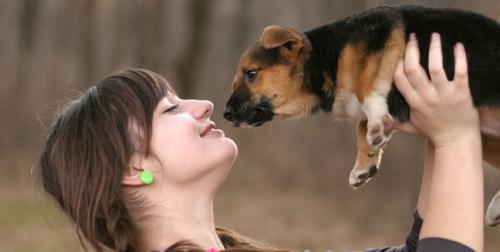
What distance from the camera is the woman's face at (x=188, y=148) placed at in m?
2.73

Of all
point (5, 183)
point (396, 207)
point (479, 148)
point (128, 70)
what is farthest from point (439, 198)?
point (5, 183)

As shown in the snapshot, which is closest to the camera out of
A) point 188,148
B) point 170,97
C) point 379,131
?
point 188,148

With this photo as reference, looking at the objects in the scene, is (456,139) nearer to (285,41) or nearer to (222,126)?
(285,41)

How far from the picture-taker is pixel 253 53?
3174mm

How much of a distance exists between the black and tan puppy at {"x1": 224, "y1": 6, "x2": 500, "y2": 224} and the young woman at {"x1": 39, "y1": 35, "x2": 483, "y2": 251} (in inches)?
3.5

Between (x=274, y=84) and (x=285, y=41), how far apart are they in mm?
159

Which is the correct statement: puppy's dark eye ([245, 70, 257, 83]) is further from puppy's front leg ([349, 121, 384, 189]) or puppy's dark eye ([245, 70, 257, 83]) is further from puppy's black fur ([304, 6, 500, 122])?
puppy's front leg ([349, 121, 384, 189])

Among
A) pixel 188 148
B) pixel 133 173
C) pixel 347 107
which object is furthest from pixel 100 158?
pixel 347 107

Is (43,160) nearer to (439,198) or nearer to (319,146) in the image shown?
(439,198)

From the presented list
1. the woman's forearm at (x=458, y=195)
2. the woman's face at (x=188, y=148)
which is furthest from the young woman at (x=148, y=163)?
the woman's forearm at (x=458, y=195)

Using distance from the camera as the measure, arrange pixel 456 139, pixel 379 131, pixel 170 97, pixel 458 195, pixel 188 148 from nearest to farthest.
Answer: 1. pixel 458 195
2. pixel 456 139
3. pixel 188 148
4. pixel 379 131
5. pixel 170 97

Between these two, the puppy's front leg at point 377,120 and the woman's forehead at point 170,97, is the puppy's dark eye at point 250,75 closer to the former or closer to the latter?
the woman's forehead at point 170,97

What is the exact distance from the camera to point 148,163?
2787 millimetres

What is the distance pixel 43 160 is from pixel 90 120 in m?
0.22
